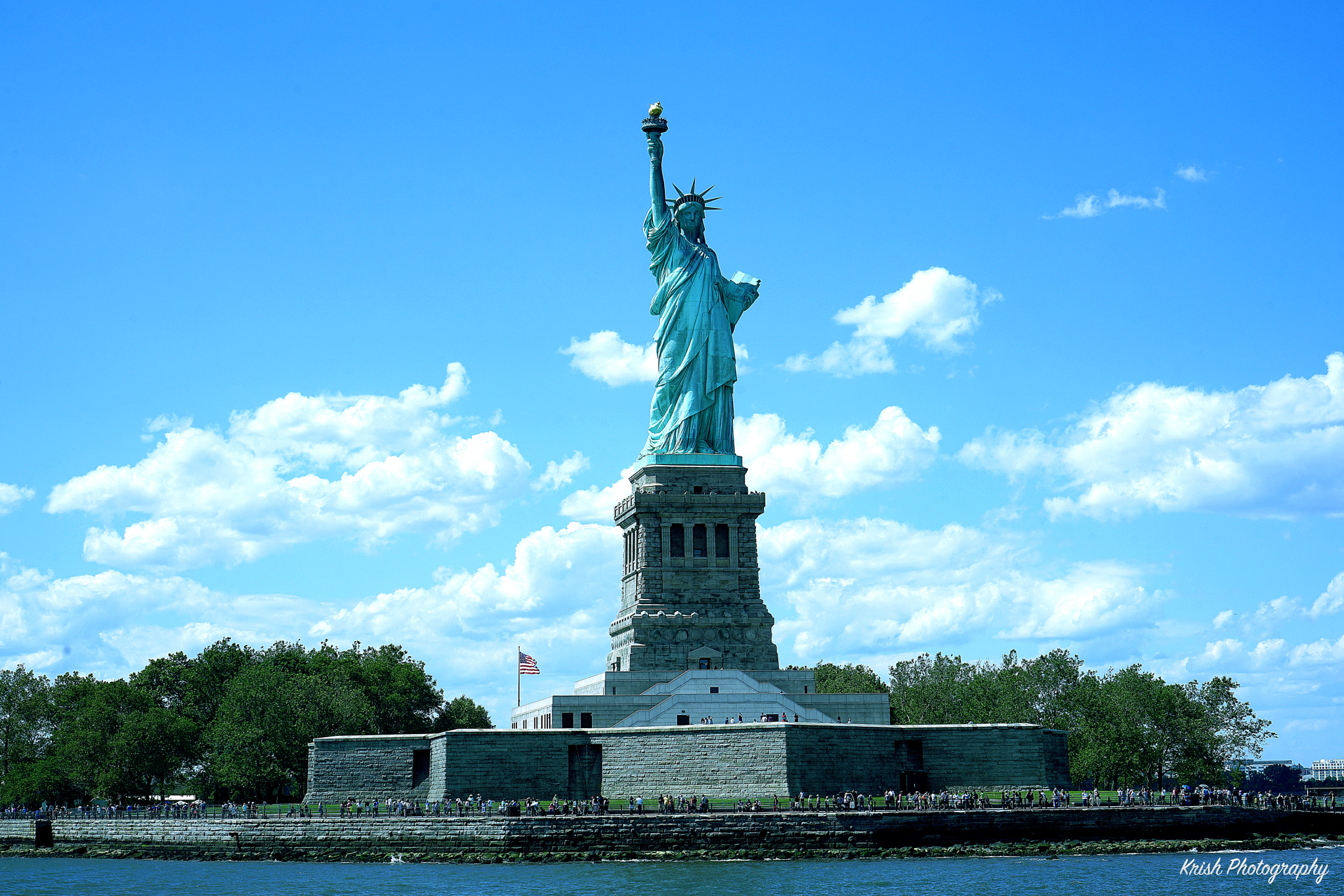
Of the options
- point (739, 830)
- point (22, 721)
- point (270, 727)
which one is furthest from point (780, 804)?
point (22, 721)

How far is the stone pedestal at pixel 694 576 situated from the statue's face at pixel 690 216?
11.7 m

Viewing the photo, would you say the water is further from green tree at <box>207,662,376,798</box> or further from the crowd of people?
green tree at <box>207,662,376,798</box>

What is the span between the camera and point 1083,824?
5597 centimetres

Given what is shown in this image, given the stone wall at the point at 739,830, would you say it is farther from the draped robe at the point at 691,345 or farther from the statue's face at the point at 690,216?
the statue's face at the point at 690,216

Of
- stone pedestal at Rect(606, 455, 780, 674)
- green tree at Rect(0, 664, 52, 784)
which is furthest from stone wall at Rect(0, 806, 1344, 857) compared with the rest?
green tree at Rect(0, 664, 52, 784)

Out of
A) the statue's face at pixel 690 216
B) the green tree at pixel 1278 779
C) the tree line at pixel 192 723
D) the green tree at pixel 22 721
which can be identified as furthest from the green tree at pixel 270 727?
the green tree at pixel 1278 779

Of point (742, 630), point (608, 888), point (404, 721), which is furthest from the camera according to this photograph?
point (404, 721)

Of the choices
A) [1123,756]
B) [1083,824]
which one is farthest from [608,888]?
[1123,756]

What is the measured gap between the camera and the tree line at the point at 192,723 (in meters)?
77.8

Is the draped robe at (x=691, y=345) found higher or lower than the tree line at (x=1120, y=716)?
higher

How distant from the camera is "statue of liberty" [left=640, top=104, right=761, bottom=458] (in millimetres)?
74875

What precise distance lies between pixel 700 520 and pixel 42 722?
4106 centimetres

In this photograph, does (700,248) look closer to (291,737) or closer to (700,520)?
(700,520)

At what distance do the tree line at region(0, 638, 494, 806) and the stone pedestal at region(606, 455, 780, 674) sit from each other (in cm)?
1769
